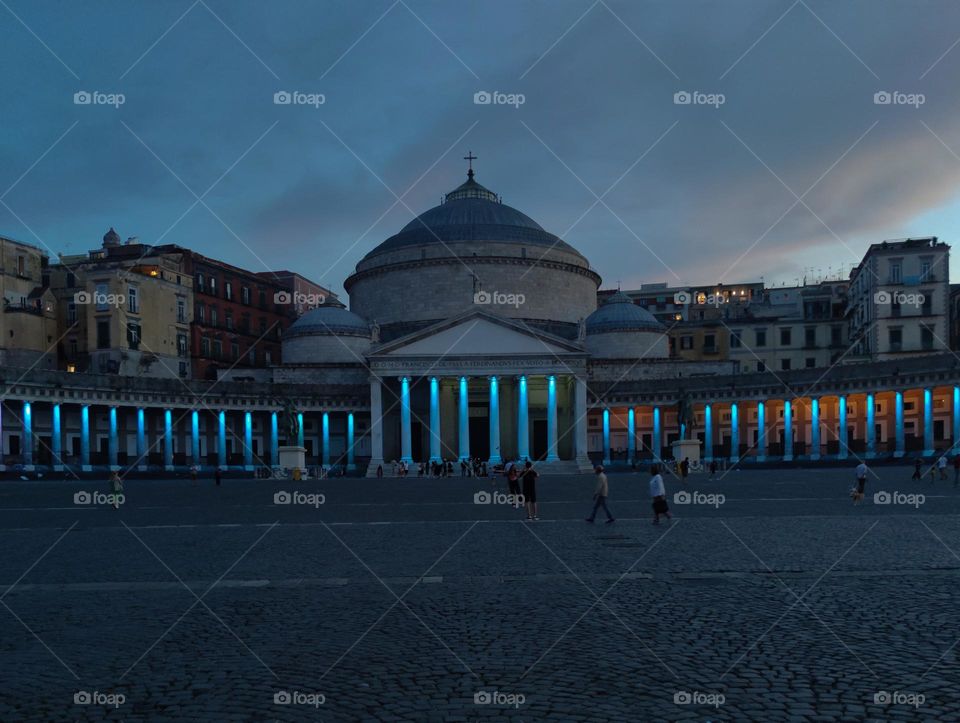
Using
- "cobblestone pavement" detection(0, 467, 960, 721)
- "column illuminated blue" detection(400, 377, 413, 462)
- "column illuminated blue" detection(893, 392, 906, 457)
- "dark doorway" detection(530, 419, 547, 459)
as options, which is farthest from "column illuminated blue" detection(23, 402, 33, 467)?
"column illuminated blue" detection(893, 392, 906, 457)

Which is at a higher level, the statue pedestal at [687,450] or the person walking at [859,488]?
the person walking at [859,488]

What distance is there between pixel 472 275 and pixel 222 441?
88.4 feet

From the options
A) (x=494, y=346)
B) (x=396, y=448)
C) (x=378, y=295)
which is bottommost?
(x=396, y=448)

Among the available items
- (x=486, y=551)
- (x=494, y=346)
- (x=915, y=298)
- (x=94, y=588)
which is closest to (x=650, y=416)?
(x=494, y=346)

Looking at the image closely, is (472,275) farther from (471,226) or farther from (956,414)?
(956,414)

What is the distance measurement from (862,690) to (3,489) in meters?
43.3

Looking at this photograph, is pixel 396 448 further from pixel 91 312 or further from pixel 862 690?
pixel 862 690

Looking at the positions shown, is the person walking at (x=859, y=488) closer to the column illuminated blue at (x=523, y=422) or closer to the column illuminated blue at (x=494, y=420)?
the column illuminated blue at (x=494, y=420)

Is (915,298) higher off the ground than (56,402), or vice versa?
(915,298)

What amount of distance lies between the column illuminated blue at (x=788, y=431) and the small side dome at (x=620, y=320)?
18060 mm

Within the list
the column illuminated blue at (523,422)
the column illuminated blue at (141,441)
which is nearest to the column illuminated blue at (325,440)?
the column illuminated blue at (141,441)

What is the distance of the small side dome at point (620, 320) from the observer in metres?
83.7

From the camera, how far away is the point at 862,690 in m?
6.54

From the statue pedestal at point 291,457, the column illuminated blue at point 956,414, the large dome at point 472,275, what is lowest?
the statue pedestal at point 291,457
